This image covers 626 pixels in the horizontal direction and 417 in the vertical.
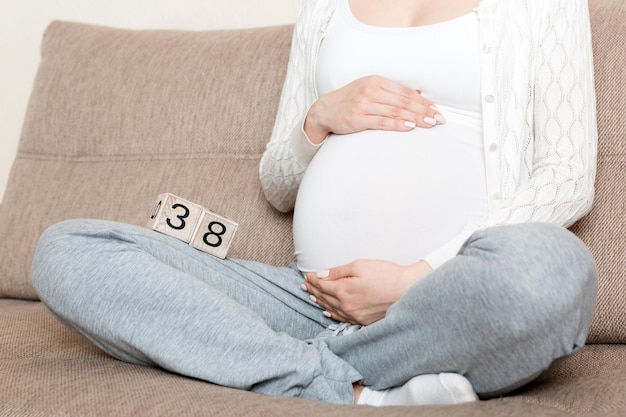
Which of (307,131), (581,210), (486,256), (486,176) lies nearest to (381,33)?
(307,131)

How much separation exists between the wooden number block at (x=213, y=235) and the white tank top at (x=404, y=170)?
12 centimetres

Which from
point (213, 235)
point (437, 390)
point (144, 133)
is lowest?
point (437, 390)

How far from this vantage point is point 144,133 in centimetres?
185

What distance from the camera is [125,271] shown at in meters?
1.15

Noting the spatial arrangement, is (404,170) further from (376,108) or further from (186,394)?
(186,394)

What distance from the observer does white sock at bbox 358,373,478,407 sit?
1.02 meters

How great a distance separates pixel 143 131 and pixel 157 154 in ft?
0.24

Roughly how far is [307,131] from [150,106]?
52 cm

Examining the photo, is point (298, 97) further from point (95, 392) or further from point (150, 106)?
point (95, 392)

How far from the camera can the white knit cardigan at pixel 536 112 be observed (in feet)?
4.08

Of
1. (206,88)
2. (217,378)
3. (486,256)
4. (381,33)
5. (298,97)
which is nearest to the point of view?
(486,256)

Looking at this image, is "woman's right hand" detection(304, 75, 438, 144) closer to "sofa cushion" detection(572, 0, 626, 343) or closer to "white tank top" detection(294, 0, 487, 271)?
"white tank top" detection(294, 0, 487, 271)

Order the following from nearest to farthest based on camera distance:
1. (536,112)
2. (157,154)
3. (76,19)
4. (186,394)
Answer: (186,394) < (536,112) < (157,154) < (76,19)

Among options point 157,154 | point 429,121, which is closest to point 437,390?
point 429,121
